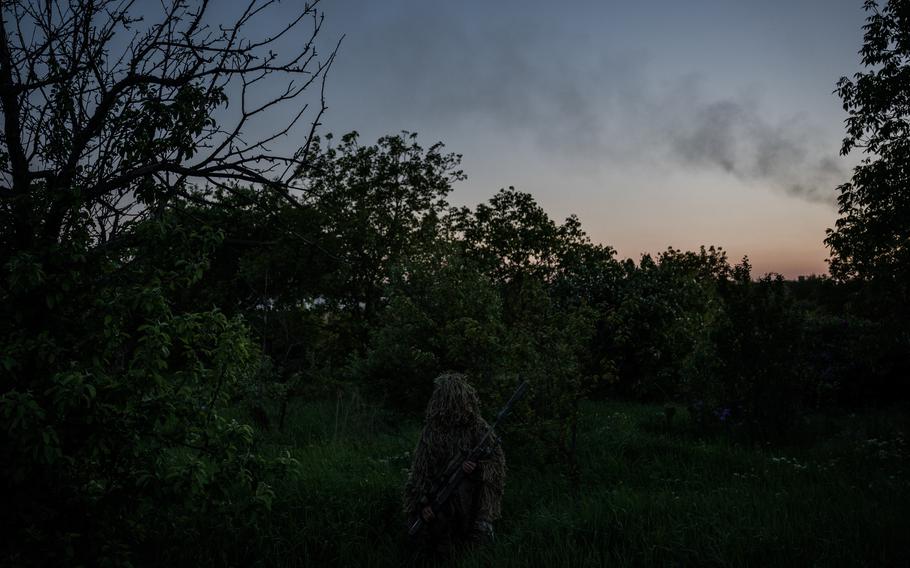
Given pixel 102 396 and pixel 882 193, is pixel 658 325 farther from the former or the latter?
pixel 102 396

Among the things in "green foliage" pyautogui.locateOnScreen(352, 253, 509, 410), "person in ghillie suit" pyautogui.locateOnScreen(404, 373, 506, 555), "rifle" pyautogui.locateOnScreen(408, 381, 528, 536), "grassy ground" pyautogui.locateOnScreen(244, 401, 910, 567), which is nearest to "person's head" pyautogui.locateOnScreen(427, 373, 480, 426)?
"person in ghillie suit" pyautogui.locateOnScreen(404, 373, 506, 555)

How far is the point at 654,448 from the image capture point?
9.69 meters

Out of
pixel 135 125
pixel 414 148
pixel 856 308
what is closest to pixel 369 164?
pixel 414 148

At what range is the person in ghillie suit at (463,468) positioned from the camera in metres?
5.85

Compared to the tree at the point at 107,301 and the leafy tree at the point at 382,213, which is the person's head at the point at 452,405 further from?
the leafy tree at the point at 382,213

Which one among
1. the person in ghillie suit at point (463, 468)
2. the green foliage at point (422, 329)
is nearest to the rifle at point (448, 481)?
the person in ghillie suit at point (463, 468)

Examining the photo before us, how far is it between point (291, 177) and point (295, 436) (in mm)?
7685

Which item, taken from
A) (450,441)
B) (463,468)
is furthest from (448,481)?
(450,441)

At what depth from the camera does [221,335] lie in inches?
177

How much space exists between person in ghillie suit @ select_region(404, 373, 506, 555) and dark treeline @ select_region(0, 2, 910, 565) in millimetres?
1533

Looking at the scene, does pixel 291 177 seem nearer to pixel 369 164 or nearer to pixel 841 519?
pixel 841 519

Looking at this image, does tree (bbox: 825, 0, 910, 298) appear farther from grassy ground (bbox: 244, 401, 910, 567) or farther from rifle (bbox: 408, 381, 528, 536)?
rifle (bbox: 408, 381, 528, 536)

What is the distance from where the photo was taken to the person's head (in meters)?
5.98

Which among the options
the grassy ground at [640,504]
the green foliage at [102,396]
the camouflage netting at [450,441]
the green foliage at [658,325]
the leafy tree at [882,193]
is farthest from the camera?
the green foliage at [658,325]
